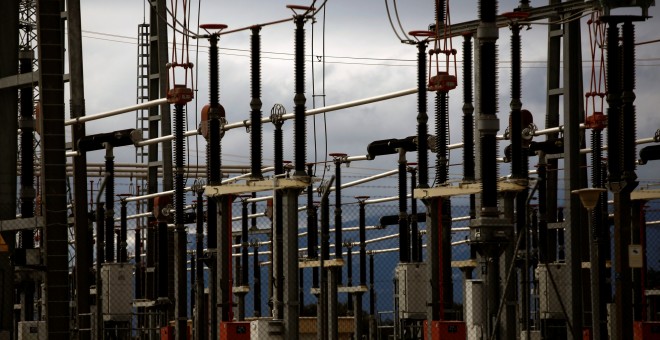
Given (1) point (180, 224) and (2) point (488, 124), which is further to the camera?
(1) point (180, 224)

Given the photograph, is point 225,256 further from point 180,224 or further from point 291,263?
point 180,224

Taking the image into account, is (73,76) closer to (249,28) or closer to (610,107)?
(249,28)

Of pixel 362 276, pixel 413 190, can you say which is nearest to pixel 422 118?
pixel 413 190

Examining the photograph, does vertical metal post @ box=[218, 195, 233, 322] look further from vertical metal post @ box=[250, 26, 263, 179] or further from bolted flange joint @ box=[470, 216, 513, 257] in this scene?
bolted flange joint @ box=[470, 216, 513, 257]

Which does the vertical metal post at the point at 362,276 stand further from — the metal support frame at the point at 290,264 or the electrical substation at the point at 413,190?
the metal support frame at the point at 290,264

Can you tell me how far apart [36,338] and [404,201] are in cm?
928

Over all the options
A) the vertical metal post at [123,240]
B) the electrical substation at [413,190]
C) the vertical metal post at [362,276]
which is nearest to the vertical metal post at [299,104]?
the electrical substation at [413,190]

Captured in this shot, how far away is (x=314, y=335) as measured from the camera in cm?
3478

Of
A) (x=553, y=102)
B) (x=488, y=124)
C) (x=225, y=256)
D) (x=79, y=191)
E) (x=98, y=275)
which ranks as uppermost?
(x=553, y=102)

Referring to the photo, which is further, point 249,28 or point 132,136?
point 132,136

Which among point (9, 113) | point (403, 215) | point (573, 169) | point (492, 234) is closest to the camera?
point (492, 234)

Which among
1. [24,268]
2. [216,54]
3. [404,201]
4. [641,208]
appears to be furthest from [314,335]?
[24,268]

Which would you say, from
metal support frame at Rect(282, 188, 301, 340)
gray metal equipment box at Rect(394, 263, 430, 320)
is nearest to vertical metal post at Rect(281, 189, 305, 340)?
metal support frame at Rect(282, 188, 301, 340)

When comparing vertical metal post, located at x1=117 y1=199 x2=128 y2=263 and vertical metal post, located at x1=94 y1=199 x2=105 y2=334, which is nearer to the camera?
vertical metal post, located at x1=94 y1=199 x2=105 y2=334
